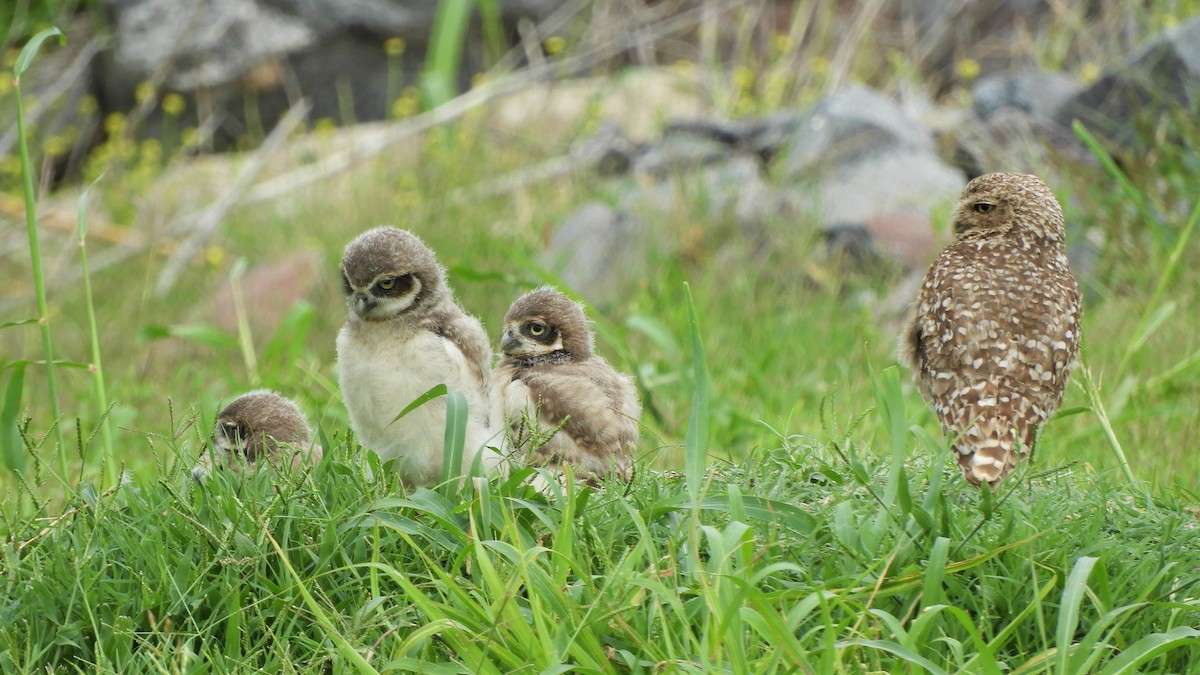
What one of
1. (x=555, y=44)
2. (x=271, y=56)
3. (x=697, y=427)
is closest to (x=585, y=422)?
(x=697, y=427)

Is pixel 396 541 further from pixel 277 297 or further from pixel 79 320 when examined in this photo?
pixel 79 320

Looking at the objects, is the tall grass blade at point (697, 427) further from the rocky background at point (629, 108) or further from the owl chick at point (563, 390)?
the rocky background at point (629, 108)

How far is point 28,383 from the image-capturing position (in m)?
8.44

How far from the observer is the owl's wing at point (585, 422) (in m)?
4.26

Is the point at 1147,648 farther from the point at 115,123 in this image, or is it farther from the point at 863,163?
the point at 115,123

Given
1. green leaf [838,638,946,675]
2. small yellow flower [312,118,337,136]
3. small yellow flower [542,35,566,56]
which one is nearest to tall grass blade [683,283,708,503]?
green leaf [838,638,946,675]

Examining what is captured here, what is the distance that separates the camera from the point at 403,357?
4.27 metres

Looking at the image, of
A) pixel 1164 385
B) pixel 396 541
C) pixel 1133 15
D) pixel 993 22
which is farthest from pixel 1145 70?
pixel 396 541

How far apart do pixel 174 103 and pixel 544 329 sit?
359 inches

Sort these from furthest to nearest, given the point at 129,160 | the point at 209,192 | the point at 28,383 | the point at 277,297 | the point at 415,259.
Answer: the point at 129,160
the point at 209,192
the point at 277,297
the point at 28,383
the point at 415,259

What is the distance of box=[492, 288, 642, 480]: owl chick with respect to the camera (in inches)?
168

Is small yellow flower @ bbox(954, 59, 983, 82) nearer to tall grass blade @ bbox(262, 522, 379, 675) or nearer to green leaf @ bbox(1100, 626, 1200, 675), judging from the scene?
green leaf @ bbox(1100, 626, 1200, 675)

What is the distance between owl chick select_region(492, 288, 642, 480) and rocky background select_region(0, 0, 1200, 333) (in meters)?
3.29

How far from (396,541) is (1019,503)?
5.48 feet
